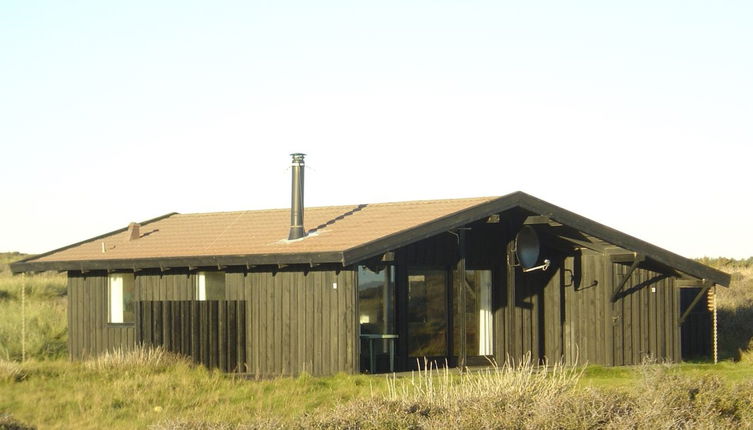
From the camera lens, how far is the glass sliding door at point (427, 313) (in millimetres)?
21656

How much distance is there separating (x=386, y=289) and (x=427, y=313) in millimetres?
1116

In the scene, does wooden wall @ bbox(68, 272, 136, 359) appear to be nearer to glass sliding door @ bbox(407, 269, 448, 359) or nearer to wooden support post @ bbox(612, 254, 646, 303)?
glass sliding door @ bbox(407, 269, 448, 359)

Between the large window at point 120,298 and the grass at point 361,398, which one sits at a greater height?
the large window at point 120,298

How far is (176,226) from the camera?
26.1 metres

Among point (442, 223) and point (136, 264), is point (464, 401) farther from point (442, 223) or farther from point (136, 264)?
point (136, 264)

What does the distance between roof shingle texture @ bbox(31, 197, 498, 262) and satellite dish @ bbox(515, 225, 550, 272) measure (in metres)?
1.16

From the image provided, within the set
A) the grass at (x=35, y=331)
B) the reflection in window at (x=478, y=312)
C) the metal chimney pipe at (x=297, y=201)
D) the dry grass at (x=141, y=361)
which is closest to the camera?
the dry grass at (x=141, y=361)

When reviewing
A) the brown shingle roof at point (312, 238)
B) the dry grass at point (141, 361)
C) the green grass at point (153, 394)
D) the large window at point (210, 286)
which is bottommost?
the green grass at point (153, 394)

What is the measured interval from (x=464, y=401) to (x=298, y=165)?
31.7 ft

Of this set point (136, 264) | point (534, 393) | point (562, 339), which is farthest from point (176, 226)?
point (534, 393)

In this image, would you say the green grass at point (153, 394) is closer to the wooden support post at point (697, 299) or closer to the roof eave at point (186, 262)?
the roof eave at point (186, 262)

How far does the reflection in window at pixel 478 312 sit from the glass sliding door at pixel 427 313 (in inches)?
21.5

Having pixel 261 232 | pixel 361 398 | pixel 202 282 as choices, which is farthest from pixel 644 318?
pixel 361 398

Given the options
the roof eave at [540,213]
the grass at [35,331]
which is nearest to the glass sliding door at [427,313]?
the roof eave at [540,213]
